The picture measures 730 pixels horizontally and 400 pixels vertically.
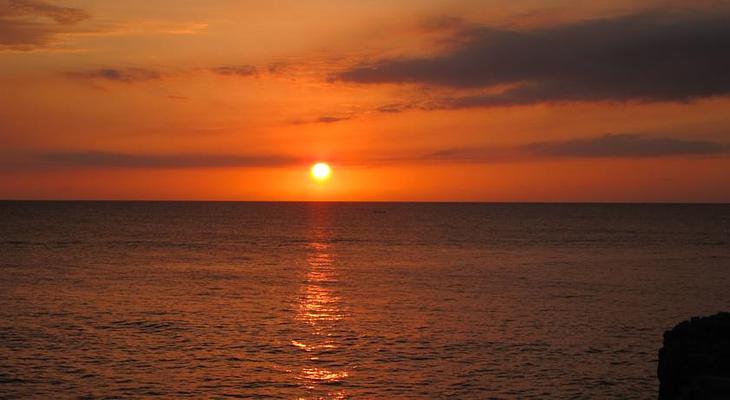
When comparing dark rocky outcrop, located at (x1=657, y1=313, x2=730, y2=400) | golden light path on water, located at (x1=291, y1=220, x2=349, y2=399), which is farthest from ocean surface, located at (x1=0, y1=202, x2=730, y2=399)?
dark rocky outcrop, located at (x1=657, y1=313, x2=730, y2=400)

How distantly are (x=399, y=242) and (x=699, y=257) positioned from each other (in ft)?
166

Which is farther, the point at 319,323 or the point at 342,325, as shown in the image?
the point at 319,323

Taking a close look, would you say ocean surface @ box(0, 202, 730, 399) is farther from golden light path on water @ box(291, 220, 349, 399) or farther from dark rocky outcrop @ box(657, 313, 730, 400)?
dark rocky outcrop @ box(657, 313, 730, 400)

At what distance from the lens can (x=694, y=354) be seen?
22078 mm

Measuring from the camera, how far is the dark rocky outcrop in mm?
21297

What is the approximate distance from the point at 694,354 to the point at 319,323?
24139mm

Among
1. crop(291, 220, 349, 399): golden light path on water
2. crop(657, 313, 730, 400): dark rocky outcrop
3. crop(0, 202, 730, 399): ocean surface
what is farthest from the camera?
crop(291, 220, 349, 399): golden light path on water

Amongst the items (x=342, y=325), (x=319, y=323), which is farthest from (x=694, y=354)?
(x=319, y=323)

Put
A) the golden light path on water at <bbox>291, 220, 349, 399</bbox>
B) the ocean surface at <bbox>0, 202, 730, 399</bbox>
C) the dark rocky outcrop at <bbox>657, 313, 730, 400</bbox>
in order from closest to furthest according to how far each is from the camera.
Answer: the dark rocky outcrop at <bbox>657, 313, 730, 400</bbox> → the ocean surface at <bbox>0, 202, 730, 399</bbox> → the golden light path on water at <bbox>291, 220, 349, 399</bbox>

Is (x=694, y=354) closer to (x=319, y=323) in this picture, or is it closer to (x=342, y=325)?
(x=342, y=325)

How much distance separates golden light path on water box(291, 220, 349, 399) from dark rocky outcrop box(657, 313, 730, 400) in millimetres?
12095

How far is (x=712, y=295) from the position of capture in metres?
52.6

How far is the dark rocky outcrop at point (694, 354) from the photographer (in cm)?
2130

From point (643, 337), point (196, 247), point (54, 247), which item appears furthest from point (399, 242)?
point (643, 337)
